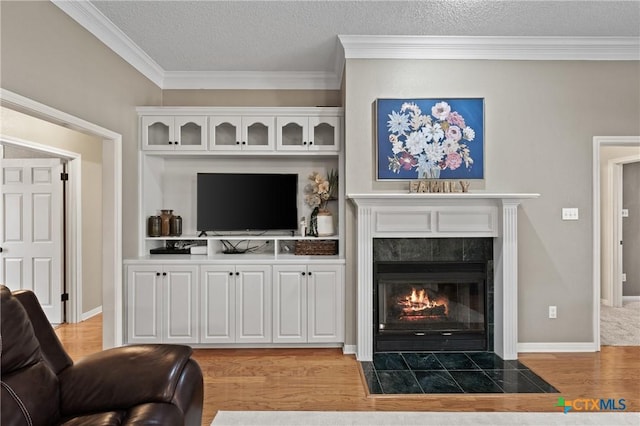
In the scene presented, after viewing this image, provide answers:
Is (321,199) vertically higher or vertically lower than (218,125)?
lower

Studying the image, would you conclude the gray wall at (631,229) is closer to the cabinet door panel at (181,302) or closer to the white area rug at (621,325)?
the white area rug at (621,325)

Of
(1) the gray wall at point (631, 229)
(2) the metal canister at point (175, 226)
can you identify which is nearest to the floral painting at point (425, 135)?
(2) the metal canister at point (175, 226)

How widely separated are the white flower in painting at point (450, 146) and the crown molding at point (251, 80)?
142cm

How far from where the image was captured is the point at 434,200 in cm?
349

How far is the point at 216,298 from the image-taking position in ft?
12.3

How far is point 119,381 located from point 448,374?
241cm

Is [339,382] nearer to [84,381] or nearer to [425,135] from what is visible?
[84,381]

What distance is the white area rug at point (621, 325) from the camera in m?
3.94

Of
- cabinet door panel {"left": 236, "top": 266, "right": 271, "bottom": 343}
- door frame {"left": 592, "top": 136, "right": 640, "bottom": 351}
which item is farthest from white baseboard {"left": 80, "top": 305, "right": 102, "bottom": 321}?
door frame {"left": 592, "top": 136, "right": 640, "bottom": 351}

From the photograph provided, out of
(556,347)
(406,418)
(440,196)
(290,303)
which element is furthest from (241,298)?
(556,347)

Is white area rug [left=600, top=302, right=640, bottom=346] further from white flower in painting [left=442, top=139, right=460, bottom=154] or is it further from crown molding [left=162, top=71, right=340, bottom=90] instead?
crown molding [left=162, top=71, right=340, bottom=90]

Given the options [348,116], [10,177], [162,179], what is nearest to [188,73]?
[162,179]

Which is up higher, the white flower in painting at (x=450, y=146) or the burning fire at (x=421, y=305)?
the white flower in painting at (x=450, y=146)

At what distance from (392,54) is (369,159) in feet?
3.15
